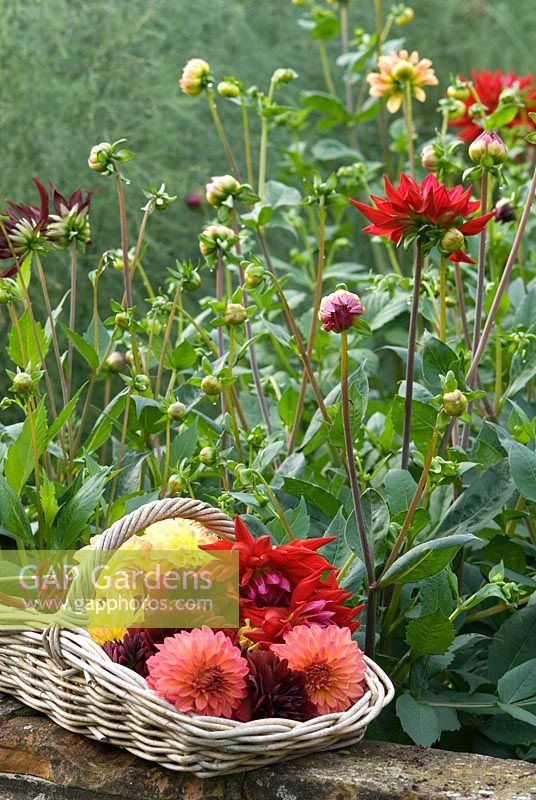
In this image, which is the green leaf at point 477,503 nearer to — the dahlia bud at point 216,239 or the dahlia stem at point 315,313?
the dahlia stem at point 315,313

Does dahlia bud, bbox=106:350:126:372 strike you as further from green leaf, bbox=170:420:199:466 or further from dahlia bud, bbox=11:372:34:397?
dahlia bud, bbox=11:372:34:397

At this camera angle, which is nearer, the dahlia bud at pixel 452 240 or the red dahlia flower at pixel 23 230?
the dahlia bud at pixel 452 240

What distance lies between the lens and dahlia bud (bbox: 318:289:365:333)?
687mm

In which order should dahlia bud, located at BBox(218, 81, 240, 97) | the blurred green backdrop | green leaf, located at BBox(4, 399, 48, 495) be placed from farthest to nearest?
the blurred green backdrop → dahlia bud, located at BBox(218, 81, 240, 97) → green leaf, located at BBox(4, 399, 48, 495)

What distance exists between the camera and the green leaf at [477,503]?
817 mm

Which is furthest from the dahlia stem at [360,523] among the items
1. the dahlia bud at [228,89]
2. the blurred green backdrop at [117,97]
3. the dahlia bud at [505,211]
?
the blurred green backdrop at [117,97]

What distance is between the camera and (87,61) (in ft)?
5.94

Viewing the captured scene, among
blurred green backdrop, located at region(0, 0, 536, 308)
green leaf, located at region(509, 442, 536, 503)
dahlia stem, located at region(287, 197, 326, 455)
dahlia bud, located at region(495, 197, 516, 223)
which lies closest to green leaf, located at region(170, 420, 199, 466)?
dahlia stem, located at region(287, 197, 326, 455)

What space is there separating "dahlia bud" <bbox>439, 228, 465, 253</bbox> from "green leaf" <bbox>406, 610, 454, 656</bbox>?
0.84 ft

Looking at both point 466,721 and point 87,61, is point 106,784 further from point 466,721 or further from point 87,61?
point 87,61

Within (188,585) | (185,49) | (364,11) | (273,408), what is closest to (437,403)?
(188,585)

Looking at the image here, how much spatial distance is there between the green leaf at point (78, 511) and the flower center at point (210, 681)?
22 cm

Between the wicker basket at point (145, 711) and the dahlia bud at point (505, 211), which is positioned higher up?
the dahlia bud at point (505, 211)

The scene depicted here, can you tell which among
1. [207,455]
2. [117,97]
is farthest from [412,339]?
[117,97]
